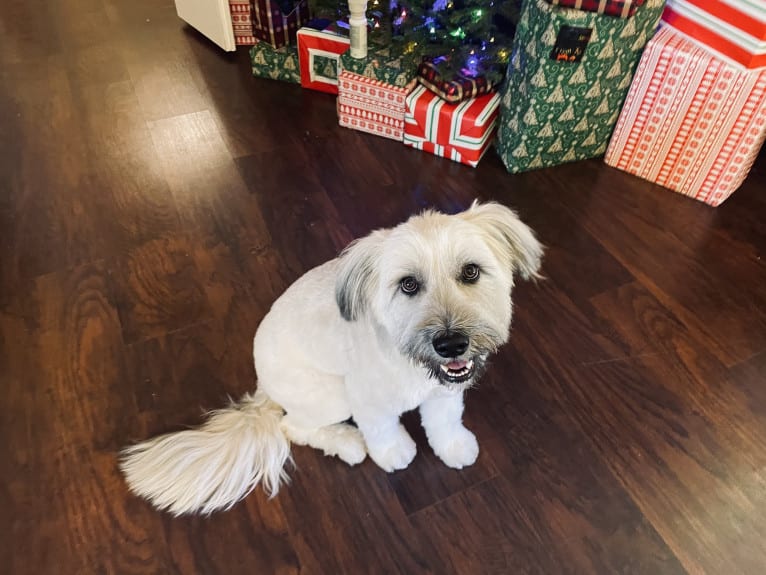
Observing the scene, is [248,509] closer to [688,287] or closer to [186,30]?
[688,287]

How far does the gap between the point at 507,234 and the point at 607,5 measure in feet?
4.02

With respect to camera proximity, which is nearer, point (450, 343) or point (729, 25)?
point (450, 343)

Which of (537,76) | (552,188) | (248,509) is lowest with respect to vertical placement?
(248,509)

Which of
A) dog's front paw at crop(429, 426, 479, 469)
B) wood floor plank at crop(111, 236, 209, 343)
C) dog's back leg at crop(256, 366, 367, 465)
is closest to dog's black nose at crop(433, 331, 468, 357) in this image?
dog's back leg at crop(256, 366, 367, 465)

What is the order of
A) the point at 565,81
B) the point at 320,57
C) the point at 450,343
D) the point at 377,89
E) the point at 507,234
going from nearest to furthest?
the point at 450,343 → the point at 507,234 → the point at 565,81 → the point at 377,89 → the point at 320,57

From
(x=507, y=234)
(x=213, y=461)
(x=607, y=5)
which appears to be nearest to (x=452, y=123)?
(x=607, y=5)

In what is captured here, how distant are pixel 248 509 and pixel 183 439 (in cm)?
26

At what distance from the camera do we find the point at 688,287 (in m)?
1.98

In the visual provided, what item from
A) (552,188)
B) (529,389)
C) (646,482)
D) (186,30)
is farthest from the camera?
(186,30)

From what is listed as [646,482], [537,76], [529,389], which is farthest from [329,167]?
[646,482]

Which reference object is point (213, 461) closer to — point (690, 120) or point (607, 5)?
point (607, 5)

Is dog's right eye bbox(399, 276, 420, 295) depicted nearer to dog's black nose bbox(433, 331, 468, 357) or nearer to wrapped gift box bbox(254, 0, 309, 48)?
dog's black nose bbox(433, 331, 468, 357)

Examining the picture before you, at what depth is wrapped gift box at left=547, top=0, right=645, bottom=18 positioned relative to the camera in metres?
1.89

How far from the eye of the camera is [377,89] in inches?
94.0
